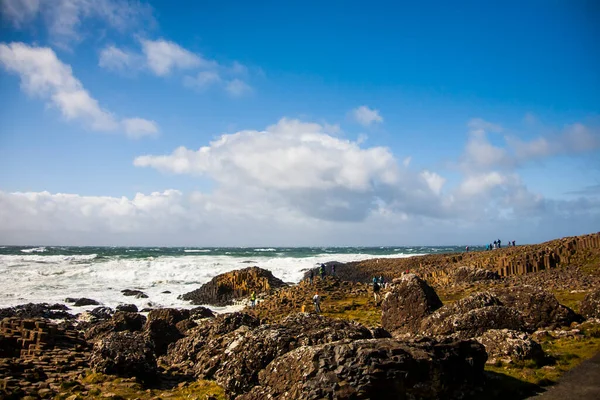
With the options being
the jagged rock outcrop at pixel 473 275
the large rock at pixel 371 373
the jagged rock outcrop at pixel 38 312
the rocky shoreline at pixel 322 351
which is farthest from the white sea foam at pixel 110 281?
the large rock at pixel 371 373

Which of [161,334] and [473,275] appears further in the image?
[473,275]

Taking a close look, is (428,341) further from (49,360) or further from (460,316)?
(49,360)

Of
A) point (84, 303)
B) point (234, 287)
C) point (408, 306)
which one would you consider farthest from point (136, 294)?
point (408, 306)

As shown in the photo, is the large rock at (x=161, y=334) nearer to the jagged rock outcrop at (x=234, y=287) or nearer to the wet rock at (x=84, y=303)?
the wet rock at (x=84, y=303)

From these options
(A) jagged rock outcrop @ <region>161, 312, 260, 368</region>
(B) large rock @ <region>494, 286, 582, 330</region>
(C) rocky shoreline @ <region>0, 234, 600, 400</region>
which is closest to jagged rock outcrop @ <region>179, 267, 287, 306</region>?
(C) rocky shoreline @ <region>0, 234, 600, 400</region>

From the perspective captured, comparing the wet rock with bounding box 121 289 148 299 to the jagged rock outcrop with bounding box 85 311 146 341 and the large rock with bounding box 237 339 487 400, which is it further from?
the large rock with bounding box 237 339 487 400

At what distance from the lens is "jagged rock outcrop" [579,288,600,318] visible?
16938 millimetres

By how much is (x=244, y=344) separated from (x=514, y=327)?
423 inches

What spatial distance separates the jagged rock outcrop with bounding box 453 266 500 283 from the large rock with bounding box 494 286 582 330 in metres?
21.7

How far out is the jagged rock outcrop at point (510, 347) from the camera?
41.0ft

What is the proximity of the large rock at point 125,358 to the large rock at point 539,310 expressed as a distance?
15106mm

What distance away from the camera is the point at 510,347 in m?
12.8

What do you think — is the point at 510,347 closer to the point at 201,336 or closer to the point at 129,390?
the point at 201,336

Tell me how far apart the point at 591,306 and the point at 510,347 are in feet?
24.3
